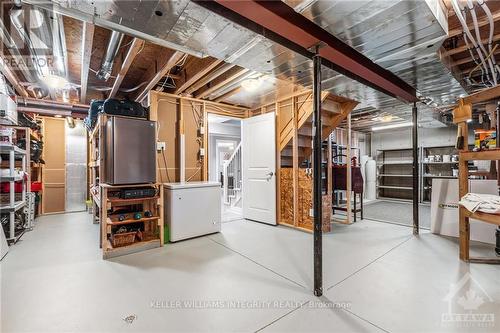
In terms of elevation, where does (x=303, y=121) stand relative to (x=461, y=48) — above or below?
below

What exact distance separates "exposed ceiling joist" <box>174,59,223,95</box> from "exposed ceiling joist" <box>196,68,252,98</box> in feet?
1.04

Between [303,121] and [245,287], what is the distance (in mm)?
3021

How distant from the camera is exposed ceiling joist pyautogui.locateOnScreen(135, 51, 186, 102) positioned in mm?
2656

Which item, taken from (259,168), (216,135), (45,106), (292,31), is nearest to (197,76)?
(292,31)

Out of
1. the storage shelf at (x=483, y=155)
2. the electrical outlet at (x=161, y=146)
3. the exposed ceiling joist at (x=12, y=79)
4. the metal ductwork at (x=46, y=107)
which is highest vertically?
the exposed ceiling joist at (x=12, y=79)

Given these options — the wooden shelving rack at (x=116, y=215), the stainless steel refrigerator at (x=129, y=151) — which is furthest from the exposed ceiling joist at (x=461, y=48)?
the wooden shelving rack at (x=116, y=215)

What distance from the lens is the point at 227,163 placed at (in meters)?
6.57

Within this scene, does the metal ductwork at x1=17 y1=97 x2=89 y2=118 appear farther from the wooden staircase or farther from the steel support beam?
the steel support beam

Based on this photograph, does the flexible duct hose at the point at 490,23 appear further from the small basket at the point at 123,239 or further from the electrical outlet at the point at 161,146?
the small basket at the point at 123,239

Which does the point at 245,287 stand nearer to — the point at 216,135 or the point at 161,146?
the point at 161,146

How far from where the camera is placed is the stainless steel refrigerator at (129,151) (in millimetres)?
2918

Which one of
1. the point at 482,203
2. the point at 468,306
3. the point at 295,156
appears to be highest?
the point at 295,156

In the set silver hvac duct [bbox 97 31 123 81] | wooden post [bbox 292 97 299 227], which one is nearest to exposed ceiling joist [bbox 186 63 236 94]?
silver hvac duct [bbox 97 31 123 81]

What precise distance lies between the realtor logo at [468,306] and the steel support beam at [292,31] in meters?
2.40
